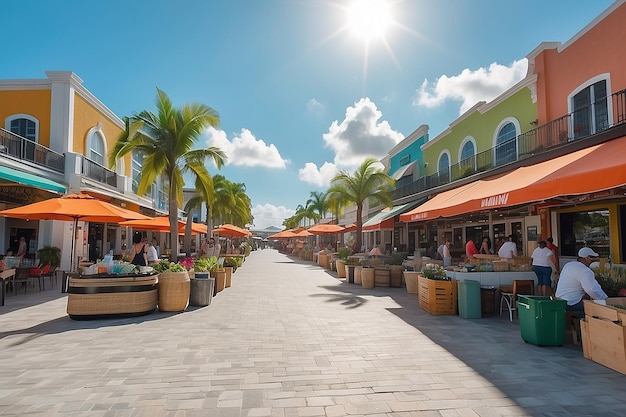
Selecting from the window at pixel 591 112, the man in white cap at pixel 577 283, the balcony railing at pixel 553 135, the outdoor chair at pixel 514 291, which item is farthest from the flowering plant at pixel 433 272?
the window at pixel 591 112

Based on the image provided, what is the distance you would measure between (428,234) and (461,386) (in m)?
18.4

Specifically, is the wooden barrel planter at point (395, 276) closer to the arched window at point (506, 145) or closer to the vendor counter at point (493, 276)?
the vendor counter at point (493, 276)

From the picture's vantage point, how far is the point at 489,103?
53.5 feet

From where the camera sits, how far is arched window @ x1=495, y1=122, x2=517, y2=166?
46.8 ft

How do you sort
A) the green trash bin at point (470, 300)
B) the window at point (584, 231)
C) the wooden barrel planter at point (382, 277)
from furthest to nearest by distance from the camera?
the wooden barrel planter at point (382, 277)
the window at point (584, 231)
the green trash bin at point (470, 300)

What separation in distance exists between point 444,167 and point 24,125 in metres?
21.2

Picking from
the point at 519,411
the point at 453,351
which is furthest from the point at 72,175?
the point at 519,411

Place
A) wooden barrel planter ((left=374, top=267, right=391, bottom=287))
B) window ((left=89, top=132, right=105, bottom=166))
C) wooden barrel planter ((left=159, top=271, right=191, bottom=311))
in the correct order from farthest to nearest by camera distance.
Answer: window ((left=89, top=132, right=105, bottom=166)) < wooden barrel planter ((left=374, top=267, right=391, bottom=287)) < wooden barrel planter ((left=159, top=271, right=191, bottom=311))

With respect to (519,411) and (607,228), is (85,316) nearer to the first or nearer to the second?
(519,411)

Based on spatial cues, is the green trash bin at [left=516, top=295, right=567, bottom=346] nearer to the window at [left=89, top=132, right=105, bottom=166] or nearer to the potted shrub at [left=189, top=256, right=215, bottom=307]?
the potted shrub at [left=189, top=256, right=215, bottom=307]

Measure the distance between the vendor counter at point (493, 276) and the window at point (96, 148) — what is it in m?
18.8

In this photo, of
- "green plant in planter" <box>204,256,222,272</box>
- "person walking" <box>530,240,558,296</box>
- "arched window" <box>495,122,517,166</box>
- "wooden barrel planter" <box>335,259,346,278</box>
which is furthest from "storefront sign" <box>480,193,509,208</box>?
"wooden barrel planter" <box>335,259,346,278</box>

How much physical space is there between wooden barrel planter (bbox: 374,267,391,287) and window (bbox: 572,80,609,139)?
7.08 metres

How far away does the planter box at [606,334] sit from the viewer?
4.58m
